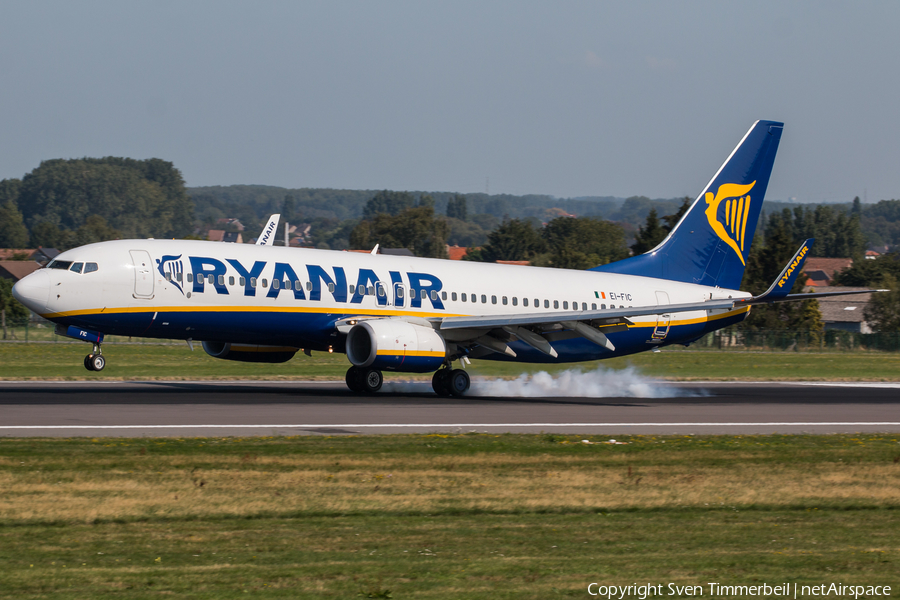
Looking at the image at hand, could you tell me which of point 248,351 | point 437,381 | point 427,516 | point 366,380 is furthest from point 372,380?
point 427,516

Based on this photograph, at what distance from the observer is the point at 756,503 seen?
1428cm

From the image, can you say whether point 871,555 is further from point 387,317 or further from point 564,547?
point 387,317

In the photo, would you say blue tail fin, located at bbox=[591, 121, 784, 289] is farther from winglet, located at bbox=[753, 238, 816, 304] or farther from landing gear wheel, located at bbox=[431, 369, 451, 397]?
landing gear wheel, located at bbox=[431, 369, 451, 397]

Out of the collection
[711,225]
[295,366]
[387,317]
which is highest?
[711,225]

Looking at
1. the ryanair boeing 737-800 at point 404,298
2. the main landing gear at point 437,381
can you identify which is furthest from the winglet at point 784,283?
the main landing gear at point 437,381

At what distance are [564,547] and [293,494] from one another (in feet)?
14.9

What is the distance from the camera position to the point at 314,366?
46.9 metres

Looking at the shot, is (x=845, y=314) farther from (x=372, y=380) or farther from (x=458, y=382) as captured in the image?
(x=372, y=380)

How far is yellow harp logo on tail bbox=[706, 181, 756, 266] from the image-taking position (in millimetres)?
Result: 38406

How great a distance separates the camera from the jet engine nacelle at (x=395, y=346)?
28656 mm

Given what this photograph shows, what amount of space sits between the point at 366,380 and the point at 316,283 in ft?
11.9

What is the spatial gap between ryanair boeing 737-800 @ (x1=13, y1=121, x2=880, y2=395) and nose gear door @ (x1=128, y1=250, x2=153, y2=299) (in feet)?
0.11

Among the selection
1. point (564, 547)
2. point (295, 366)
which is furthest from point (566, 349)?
point (564, 547)

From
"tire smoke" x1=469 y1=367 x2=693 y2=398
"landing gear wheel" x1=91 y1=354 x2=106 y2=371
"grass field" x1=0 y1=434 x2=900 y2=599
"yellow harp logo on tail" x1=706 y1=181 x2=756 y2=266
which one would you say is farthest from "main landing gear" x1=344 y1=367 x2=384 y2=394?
"yellow harp logo on tail" x1=706 y1=181 x2=756 y2=266
